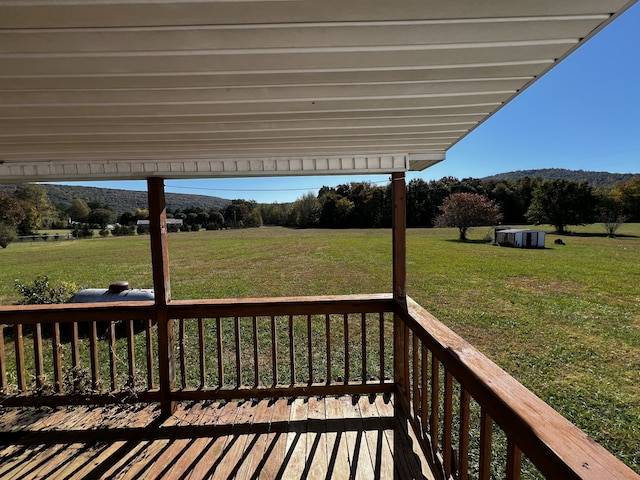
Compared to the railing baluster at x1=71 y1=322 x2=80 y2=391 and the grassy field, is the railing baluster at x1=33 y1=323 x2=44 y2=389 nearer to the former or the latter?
the railing baluster at x1=71 y1=322 x2=80 y2=391

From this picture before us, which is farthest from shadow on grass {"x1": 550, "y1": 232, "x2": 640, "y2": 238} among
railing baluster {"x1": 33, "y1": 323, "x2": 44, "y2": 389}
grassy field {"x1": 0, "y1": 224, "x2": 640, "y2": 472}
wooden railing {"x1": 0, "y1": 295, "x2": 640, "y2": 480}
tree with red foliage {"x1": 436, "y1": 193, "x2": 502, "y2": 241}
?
railing baluster {"x1": 33, "y1": 323, "x2": 44, "y2": 389}

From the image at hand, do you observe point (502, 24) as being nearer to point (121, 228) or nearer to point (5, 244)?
point (121, 228)

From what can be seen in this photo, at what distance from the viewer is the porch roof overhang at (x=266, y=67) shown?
2.83 feet

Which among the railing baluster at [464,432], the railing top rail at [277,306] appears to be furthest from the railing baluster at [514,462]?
the railing top rail at [277,306]

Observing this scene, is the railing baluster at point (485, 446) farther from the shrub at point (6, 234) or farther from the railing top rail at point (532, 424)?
the shrub at point (6, 234)

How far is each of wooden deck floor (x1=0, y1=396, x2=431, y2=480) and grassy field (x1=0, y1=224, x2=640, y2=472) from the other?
2.47m

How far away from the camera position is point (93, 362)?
8.75 feet

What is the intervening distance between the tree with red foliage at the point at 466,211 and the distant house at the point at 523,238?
2740mm

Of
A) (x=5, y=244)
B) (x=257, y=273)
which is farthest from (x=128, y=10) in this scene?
(x=5, y=244)

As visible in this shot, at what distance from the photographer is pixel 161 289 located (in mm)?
2654

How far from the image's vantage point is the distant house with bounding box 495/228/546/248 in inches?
635

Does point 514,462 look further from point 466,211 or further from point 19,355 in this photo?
point 466,211

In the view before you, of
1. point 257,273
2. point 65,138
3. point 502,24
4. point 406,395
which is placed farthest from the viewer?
point 257,273

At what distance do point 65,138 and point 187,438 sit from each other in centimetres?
209
